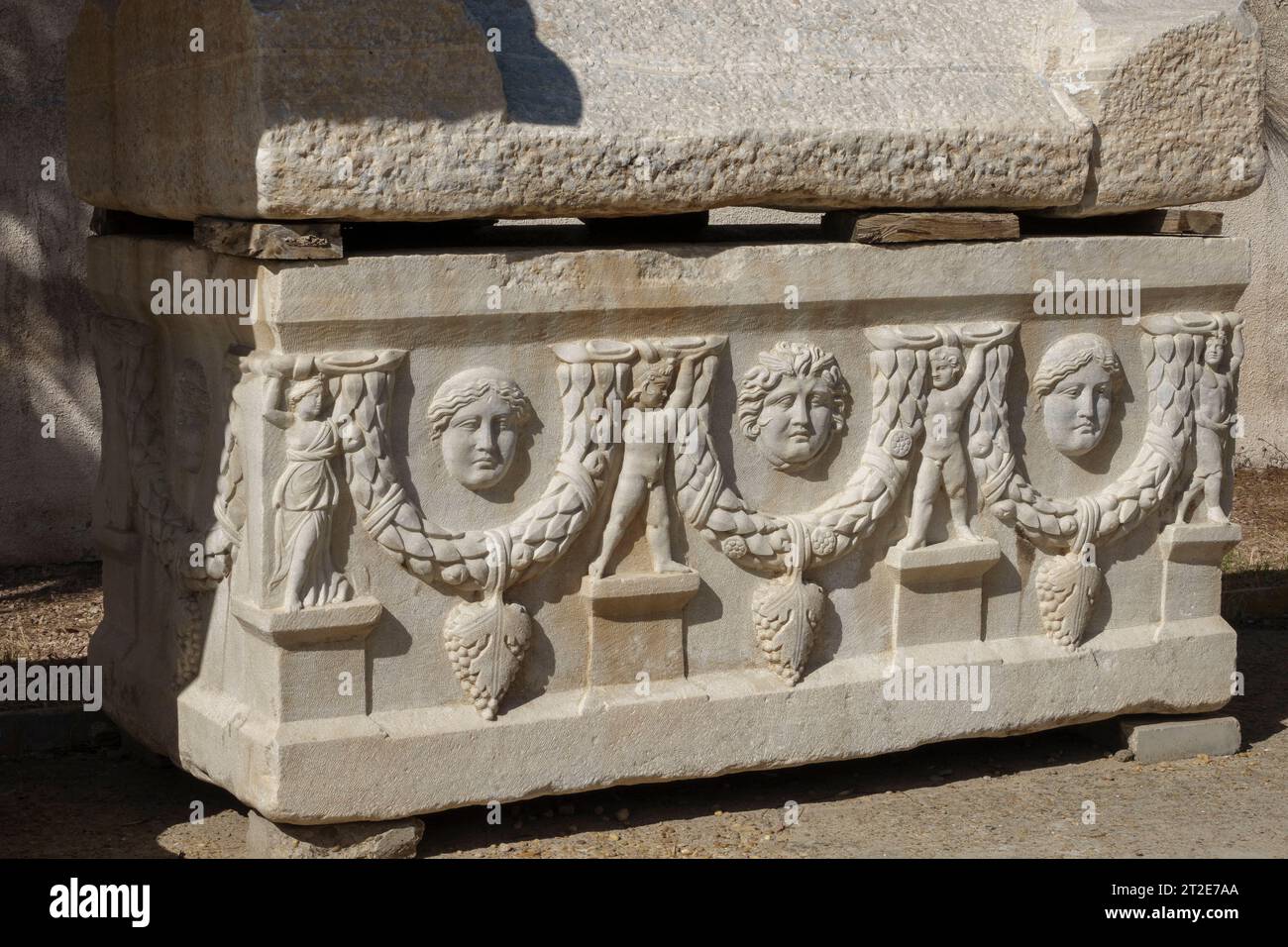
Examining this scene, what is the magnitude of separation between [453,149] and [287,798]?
1.56 metres

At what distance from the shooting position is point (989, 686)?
15.7 feet

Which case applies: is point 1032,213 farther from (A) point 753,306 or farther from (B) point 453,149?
(B) point 453,149

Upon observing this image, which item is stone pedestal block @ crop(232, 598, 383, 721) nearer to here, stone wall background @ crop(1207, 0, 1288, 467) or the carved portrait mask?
the carved portrait mask

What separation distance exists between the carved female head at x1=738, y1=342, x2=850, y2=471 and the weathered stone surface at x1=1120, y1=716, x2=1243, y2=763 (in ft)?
4.59

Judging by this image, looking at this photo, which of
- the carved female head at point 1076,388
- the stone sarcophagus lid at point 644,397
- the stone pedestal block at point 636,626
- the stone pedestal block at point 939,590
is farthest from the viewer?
the carved female head at point 1076,388

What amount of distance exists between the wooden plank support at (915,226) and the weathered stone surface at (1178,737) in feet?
4.97

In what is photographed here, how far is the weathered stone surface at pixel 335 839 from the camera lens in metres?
4.18

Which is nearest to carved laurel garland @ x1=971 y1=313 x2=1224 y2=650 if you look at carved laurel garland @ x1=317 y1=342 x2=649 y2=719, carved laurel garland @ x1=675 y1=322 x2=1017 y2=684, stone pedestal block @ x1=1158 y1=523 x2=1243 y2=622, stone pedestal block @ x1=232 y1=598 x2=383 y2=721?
stone pedestal block @ x1=1158 y1=523 x2=1243 y2=622

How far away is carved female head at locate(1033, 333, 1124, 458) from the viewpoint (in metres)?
4.79

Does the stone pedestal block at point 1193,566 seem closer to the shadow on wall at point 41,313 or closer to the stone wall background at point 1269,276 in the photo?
the stone wall background at point 1269,276

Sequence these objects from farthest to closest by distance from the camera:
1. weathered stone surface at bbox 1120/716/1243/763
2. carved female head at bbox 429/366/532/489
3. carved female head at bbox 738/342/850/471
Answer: weathered stone surface at bbox 1120/716/1243/763 < carved female head at bbox 738/342/850/471 < carved female head at bbox 429/366/532/489

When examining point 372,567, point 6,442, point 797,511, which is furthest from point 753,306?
point 6,442

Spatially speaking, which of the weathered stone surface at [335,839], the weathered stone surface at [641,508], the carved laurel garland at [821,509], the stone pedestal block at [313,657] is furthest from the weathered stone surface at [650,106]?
the weathered stone surface at [335,839]

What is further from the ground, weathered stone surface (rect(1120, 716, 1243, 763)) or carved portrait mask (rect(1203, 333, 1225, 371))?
carved portrait mask (rect(1203, 333, 1225, 371))
